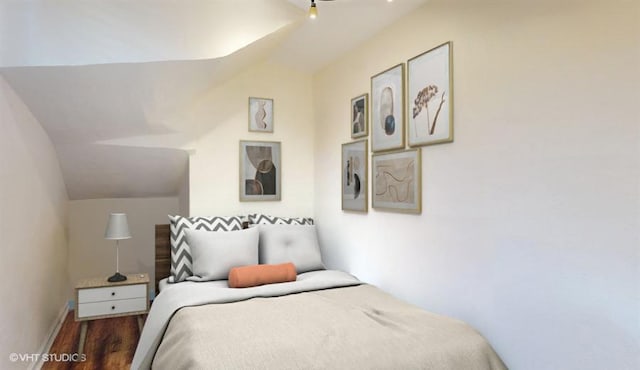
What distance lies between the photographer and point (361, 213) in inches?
111

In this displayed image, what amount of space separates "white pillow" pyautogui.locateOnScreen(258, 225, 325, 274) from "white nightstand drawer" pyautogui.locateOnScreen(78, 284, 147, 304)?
973 millimetres

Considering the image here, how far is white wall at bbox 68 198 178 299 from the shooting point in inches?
148

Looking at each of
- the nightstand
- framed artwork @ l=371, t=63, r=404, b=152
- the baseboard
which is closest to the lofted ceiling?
framed artwork @ l=371, t=63, r=404, b=152

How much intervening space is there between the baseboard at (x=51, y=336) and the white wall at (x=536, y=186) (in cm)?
240

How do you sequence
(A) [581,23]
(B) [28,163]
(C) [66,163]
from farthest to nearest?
(C) [66,163] < (B) [28,163] < (A) [581,23]

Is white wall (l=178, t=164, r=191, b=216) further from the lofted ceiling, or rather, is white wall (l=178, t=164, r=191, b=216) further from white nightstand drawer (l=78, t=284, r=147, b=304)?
white nightstand drawer (l=78, t=284, r=147, b=304)

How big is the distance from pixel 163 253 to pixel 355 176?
1586 millimetres

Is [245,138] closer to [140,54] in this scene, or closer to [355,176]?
[355,176]

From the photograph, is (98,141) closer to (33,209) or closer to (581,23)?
(33,209)

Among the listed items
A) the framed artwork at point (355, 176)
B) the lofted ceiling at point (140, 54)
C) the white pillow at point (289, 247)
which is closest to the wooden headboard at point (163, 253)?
the lofted ceiling at point (140, 54)

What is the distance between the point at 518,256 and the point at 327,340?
0.88 m

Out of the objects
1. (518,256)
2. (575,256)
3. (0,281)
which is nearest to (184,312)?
(0,281)

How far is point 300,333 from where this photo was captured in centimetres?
165

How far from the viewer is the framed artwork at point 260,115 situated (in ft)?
11.0
